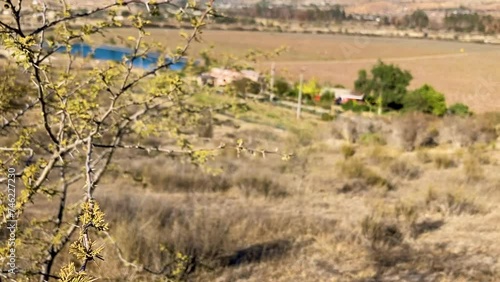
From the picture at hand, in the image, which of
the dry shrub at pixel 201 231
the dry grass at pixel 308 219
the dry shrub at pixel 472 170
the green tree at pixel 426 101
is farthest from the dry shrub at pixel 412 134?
the dry shrub at pixel 201 231

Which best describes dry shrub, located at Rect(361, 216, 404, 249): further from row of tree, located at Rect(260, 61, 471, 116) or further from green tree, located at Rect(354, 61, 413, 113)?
green tree, located at Rect(354, 61, 413, 113)

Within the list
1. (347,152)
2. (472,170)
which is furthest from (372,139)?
(472,170)

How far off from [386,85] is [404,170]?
57.7ft

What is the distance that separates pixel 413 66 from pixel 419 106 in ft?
19.0

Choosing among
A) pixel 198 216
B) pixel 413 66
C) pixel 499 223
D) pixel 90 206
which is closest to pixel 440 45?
pixel 413 66

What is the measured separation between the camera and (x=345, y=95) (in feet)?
106

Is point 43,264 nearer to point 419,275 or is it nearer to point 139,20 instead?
point 139,20

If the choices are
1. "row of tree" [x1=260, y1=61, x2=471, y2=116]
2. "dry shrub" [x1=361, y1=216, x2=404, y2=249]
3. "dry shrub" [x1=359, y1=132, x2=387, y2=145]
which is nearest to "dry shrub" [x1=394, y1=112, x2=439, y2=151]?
"dry shrub" [x1=359, y1=132, x2=387, y2=145]

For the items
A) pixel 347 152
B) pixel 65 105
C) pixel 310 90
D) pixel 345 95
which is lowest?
pixel 345 95

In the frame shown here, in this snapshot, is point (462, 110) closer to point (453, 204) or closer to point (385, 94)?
point (385, 94)

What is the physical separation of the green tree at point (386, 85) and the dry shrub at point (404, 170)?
47.6 feet

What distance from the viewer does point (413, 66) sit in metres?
30.9

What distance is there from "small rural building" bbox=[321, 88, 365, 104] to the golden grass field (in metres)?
2.48

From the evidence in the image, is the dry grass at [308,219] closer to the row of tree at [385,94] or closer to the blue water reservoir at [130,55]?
the blue water reservoir at [130,55]
